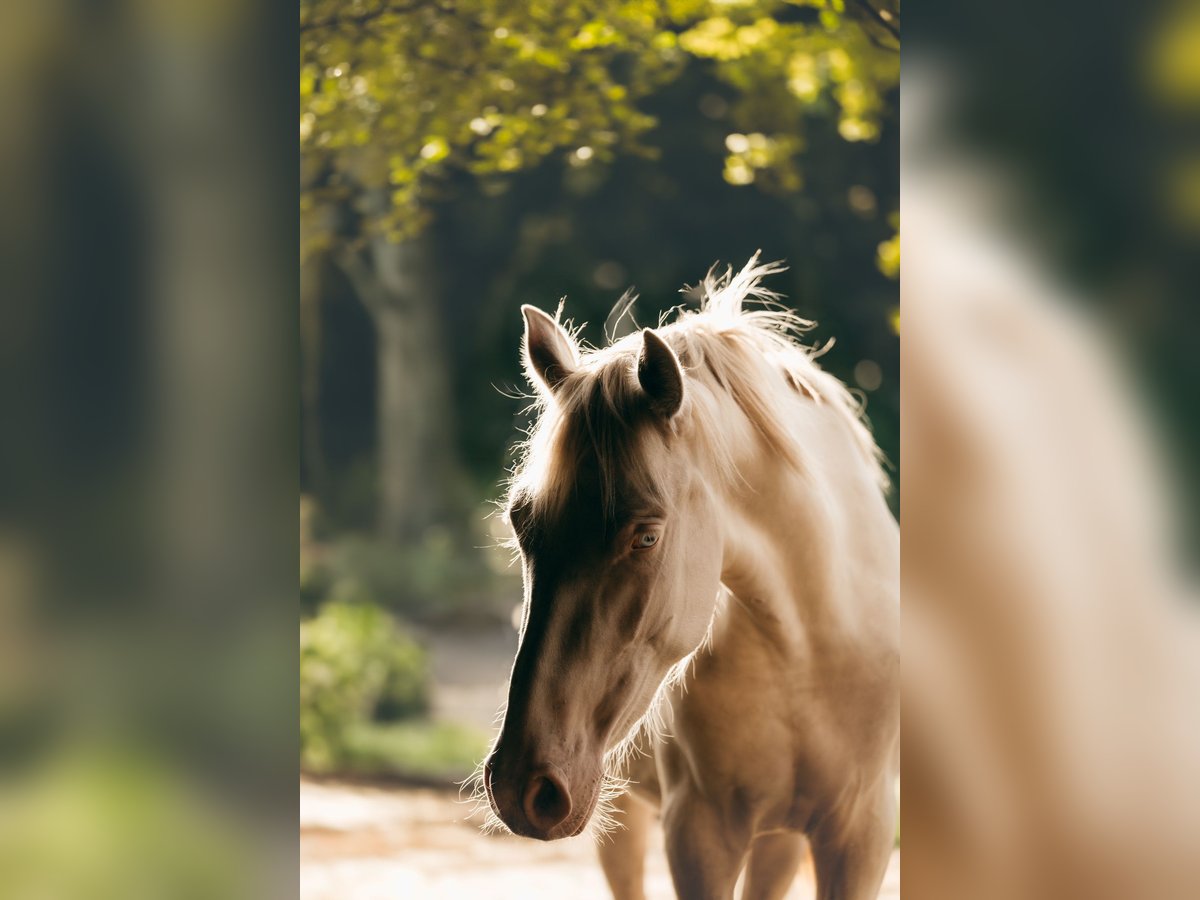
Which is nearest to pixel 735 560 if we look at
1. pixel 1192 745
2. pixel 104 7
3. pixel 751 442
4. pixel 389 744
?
pixel 751 442

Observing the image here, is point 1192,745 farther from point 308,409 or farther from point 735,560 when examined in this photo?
point 308,409

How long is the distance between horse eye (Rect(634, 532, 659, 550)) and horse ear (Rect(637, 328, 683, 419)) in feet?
0.47

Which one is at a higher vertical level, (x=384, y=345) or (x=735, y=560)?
(x=735, y=560)

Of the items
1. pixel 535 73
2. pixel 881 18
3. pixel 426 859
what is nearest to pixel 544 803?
pixel 881 18

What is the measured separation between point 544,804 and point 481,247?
4.47m

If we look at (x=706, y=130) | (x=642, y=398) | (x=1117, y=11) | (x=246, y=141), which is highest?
(x=1117, y=11)

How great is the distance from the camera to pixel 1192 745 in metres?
0.91

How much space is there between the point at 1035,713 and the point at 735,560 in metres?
0.54

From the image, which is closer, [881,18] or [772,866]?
[881,18]

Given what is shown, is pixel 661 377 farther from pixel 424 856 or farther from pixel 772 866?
pixel 424 856

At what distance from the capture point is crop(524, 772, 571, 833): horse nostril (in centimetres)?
120

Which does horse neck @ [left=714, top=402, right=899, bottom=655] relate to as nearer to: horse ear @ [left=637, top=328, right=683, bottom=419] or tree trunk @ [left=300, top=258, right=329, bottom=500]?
horse ear @ [left=637, top=328, right=683, bottom=419]

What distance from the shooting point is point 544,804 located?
3.98 feet

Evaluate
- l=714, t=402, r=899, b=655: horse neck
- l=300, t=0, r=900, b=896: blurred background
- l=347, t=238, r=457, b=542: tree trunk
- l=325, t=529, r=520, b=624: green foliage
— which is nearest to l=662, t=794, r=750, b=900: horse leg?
l=714, t=402, r=899, b=655: horse neck
